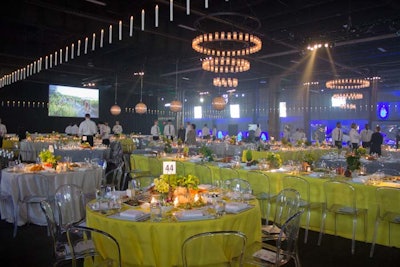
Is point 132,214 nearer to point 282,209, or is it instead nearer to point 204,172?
point 282,209

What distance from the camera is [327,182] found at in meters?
5.09

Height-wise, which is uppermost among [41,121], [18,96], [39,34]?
[39,34]

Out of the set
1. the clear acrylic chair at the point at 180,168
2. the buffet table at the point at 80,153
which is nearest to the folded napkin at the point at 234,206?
the clear acrylic chair at the point at 180,168

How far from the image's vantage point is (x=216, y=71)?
Result: 1036 centimetres

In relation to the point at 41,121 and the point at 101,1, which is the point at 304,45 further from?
the point at 41,121

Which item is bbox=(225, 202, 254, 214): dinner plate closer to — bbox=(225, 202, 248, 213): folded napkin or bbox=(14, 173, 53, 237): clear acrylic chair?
bbox=(225, 202, 248, 213): folded napkin

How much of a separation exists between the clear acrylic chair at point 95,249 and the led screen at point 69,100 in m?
18.3

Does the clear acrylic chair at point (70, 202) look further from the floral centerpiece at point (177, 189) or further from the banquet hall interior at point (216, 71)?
the floral centerpiece at point (177, 189)

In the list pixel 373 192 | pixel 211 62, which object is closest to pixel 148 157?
pixel 211 62

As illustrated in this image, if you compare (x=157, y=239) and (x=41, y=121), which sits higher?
(x=41, y=121)

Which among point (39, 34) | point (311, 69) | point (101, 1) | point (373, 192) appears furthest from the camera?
point (311, 69)

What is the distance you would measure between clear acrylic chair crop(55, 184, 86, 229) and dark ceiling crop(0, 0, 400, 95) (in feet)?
12.8

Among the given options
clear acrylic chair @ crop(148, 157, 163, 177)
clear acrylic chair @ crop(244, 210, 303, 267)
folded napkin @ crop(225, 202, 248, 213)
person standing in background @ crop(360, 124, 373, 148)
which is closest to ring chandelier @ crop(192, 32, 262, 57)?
clear acrylic chair @ crop(148, 157, 163, 177)

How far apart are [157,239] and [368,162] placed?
6823 millimetres
